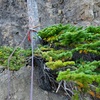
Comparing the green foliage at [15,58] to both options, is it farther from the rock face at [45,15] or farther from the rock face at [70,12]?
the rock face at [70,12]

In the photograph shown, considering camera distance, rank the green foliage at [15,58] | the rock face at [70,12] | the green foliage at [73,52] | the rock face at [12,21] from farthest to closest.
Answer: the rock face at [12,21] < the rock face at [70,12] < the green foliage at [15,58] < the green foliage at [73,52]

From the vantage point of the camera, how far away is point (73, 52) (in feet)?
12.3

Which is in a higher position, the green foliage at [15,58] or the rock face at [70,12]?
the rock face at [70,12]

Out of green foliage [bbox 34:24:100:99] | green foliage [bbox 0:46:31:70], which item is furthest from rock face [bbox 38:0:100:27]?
green foliage [bbox 0:46:31:70]

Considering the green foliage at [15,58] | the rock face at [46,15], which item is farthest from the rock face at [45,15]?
the green foliage at [15,58]

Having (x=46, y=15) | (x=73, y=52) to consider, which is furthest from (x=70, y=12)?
(x=73, y=52)

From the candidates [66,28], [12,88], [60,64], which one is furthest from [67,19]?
[60,64]

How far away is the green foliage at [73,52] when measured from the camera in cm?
261

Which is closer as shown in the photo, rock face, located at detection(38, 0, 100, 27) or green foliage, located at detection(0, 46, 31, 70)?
green foliage, located at detection(0, 46, 31, 70)

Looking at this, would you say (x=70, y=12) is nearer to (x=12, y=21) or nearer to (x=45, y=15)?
(x=45, y=15)

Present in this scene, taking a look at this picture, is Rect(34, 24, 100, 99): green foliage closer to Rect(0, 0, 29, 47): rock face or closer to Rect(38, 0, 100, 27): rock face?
Rect(38, 0, 100, 27): rock face

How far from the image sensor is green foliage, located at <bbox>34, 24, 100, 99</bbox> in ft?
8.57

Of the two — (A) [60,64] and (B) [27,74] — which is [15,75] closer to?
(B) [27,74]

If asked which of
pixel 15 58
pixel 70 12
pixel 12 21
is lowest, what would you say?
pixel 15 58
